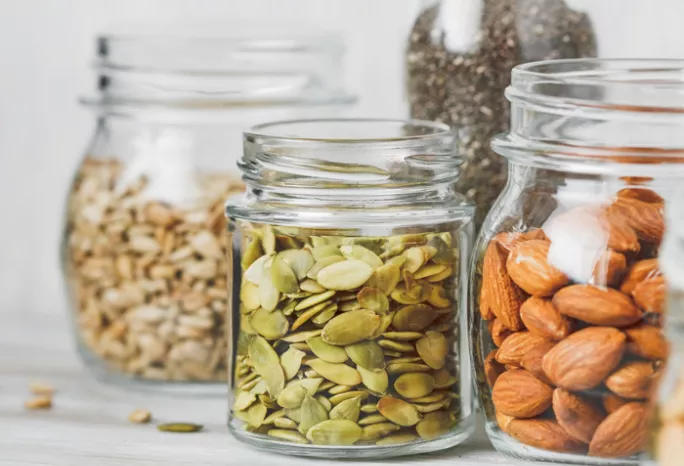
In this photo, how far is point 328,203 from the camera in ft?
2.57

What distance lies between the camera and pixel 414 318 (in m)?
0.77

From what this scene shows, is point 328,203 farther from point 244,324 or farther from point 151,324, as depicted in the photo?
point 151,324

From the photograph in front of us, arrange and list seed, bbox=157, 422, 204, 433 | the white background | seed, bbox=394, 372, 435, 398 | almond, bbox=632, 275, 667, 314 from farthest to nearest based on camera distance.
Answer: the white background
seed, bbox=157, 422, 204, 433
seed, bbox=394, 372, 435, 398
almond, bbox=632, 275, 667, 314

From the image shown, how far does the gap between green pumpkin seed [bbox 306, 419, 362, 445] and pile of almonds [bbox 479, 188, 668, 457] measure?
0.10m

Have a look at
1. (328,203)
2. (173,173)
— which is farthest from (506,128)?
(173,173)

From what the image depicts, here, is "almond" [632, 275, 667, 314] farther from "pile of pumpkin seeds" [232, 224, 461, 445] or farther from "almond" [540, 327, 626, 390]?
"pile of pumpkin seeds" [232, 224, 461, 445]

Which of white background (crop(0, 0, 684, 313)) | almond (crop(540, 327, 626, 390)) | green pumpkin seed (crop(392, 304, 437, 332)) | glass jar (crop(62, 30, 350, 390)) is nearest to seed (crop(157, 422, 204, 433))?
glass jar (crop(62, 30, 350, 390))

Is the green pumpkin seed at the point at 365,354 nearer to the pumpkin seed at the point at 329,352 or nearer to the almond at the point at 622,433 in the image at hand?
the pumpkin seed at the point at 329,352

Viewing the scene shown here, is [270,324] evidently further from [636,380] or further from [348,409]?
[636,380]

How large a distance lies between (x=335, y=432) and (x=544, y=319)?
6.6 inches

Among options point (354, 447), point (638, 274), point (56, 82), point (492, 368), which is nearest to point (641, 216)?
point (638, 274)

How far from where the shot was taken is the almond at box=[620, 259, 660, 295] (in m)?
0.68

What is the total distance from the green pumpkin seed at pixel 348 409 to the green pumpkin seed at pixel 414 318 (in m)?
0.06

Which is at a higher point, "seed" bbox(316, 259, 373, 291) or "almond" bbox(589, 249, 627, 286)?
"almond" bbox(589, 249, 627, 286)
